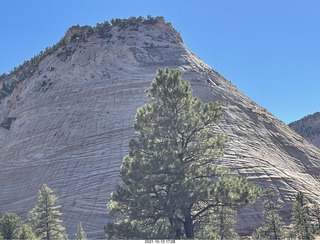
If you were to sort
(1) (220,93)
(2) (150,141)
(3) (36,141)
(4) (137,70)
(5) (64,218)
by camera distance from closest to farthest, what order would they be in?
(2) (150,141), (5) (64,218), (3) (36,141), (1) (220,93), (4) (137,70)

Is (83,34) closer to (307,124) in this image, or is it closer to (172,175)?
(172,175)

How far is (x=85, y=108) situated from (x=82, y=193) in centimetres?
1462

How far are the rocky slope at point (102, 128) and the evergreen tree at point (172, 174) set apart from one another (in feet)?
37.2

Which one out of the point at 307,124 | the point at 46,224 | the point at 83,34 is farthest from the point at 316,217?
the point at 307,124

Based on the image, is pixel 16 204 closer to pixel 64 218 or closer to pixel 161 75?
pixel 64 218

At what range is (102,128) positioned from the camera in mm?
38406

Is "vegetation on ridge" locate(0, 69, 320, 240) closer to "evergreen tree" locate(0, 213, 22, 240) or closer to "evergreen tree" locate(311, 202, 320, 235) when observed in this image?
"evergreen tree" locate(0, 213, 22, 240)

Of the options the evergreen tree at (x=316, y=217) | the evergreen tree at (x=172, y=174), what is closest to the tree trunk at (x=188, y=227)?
the evergreen tree at (x=172, y=174)

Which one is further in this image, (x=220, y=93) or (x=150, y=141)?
(x=220, y=93)

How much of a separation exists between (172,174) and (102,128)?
23.5 meters

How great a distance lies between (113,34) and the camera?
188 feet

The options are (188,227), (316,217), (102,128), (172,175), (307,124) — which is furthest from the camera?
(307,124)

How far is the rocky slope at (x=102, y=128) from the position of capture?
30.9 meters

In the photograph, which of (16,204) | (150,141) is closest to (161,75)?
(150,141)
